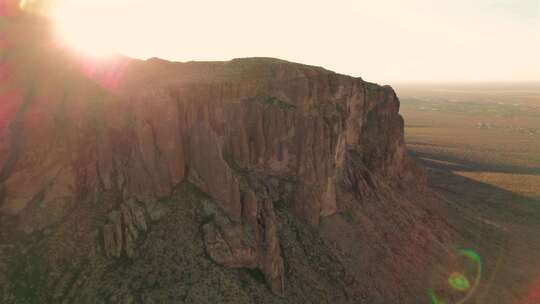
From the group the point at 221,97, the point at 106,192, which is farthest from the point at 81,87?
the point at 221,97

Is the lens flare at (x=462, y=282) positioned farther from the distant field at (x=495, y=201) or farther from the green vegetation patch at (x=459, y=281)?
the distant field at (x=495, y=201)

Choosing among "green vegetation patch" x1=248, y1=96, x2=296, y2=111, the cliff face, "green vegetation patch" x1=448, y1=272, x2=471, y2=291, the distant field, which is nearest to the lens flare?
"green vegetation patch" x1=448, y1=272, x2=471, y2=291

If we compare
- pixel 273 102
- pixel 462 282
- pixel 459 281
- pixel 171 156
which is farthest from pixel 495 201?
pixel 171 156

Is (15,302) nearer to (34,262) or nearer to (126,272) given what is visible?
(34,262)

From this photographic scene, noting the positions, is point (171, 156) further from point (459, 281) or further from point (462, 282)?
point (462, 282)

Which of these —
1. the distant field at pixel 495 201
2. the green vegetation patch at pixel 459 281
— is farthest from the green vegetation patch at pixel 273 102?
the distant field at pixel 495 201

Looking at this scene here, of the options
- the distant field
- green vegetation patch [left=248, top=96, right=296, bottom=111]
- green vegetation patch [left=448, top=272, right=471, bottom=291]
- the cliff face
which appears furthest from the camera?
the distant field

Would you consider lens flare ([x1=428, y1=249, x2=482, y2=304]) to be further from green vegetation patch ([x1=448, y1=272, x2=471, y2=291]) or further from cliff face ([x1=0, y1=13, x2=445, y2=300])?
cliff face ([x1=0, y1=13, x2=445, y2=300])

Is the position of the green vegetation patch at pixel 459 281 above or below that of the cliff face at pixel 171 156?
below

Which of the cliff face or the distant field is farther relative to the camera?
Answer: the distant field
